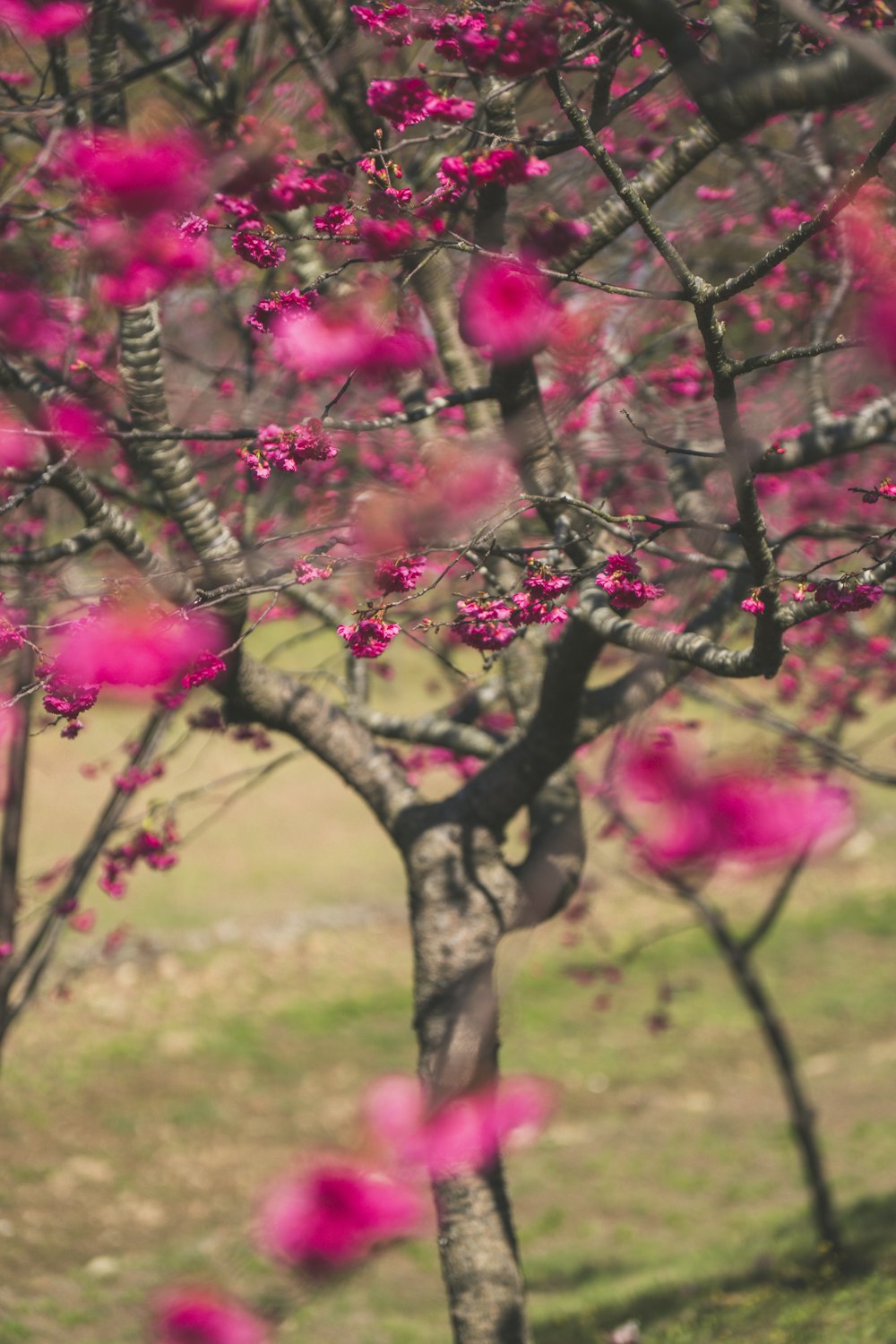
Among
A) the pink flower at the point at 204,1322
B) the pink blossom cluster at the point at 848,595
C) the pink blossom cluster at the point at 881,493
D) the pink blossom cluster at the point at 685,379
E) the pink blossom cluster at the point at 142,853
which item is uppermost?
the pink blossom cluster at the point at 685,379

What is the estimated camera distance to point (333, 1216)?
266 cm

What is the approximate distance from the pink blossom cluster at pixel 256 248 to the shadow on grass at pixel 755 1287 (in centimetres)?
550

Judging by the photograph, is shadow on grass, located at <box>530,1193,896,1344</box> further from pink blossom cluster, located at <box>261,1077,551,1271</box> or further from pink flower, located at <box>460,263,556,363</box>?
pink flower, located at <box>460,263,556,363</box>

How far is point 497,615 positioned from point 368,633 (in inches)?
16.7

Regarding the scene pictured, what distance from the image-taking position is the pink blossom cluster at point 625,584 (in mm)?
3434

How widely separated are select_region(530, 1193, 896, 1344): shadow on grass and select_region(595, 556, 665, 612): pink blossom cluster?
427cm

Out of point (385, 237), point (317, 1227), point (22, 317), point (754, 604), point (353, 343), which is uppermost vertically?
point (22, 317)

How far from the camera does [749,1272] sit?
23.1 feet

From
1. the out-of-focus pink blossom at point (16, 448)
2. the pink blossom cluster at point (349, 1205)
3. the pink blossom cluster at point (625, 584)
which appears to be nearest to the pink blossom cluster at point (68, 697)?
the out-of-focus pink blossom at point (16, 448)

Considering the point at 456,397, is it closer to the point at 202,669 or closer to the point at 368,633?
the point at 368,633

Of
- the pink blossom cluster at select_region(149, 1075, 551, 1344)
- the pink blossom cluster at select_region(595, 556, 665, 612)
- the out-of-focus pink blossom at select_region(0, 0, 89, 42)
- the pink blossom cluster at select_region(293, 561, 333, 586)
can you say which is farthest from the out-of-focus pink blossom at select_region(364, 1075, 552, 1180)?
the out-of-focus pink blossom at select_region(0, 0, 89, 42)

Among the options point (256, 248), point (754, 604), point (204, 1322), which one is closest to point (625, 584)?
point (754, 604)

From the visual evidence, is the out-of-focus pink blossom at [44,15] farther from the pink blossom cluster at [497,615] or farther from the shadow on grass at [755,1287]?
→ the shadow on grass at [755,1287]

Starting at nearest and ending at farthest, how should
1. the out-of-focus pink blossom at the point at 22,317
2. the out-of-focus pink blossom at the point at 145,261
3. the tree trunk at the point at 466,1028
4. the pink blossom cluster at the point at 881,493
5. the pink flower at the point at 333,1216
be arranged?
the pink flower at the point at 333,1216, the pink blossom cluster at the point at 881,493, the out-of-focus pink blossom at the point at 145,261, the tree trunk at the point at 466,1028, the out-of-focus pink blossom at the point at 22,317
